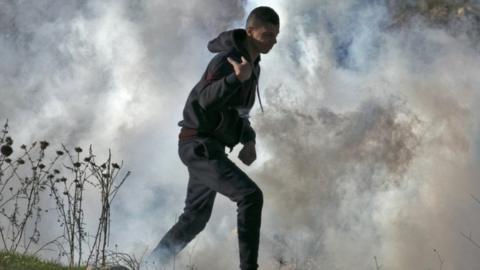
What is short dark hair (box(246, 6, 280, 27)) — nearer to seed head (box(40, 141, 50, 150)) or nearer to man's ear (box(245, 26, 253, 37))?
man's ear (box(245, 26, 253, 37))

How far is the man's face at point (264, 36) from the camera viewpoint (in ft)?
16.1

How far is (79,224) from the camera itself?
5625 millimetres

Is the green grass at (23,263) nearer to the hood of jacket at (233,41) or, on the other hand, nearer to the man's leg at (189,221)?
the man's leg at (189,221)

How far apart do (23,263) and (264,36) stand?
280 centimetres

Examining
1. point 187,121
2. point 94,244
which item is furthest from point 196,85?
point 94,244

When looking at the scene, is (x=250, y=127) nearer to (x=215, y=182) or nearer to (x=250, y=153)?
(x=250, y=153)

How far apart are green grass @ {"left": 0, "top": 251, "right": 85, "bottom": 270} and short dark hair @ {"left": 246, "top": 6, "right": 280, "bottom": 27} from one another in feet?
8.47

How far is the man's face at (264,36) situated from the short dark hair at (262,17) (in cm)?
3

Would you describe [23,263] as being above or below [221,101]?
below

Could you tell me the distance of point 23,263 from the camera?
556 cm

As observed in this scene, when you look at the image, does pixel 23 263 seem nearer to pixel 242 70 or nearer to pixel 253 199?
pixel 253 199

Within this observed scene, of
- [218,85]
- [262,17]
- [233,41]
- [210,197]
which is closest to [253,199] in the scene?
[210,197]

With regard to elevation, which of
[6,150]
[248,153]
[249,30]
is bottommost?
[6,150]

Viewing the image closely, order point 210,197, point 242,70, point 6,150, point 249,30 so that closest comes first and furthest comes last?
1. point 242,70
2. point 249,30
3. point 210,197
4. point 6,150
